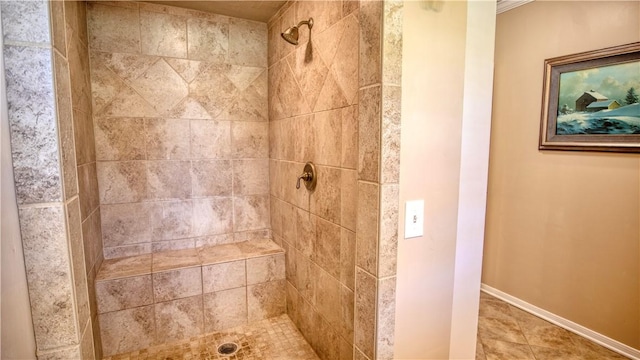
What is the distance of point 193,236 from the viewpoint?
244 centimetres

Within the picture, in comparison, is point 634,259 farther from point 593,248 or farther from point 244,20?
point 244,20

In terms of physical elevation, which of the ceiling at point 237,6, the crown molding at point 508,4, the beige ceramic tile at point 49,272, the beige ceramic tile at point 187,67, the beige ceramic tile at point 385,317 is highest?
the crown molding at point 508,4

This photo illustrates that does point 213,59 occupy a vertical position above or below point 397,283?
above

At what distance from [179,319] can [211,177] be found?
1012mm

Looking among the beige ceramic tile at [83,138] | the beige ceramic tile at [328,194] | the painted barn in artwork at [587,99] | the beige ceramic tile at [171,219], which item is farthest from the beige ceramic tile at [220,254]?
the painted barn in artwork at [587,99]

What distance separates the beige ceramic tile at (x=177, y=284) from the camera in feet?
6.72

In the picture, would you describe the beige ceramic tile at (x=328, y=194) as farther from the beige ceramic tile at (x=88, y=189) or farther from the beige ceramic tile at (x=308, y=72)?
the beige ceramic tile at (x=88, y=189)

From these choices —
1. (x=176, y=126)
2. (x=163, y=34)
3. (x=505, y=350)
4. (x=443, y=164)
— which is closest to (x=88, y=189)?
(x=176, y=126)

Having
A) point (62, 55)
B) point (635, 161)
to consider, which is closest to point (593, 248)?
point (635, 161)

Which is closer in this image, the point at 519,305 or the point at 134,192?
the point at 134,192

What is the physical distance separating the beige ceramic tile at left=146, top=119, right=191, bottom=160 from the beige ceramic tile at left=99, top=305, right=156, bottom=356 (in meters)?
1.03

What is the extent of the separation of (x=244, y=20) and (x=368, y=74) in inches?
68.7

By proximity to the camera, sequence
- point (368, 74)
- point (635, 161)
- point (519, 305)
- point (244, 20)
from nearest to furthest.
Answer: point (368, 74) < point (635, 161) < point (244, 20) < point (519, 305)

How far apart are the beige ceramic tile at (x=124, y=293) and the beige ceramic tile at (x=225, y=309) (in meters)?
0.38
